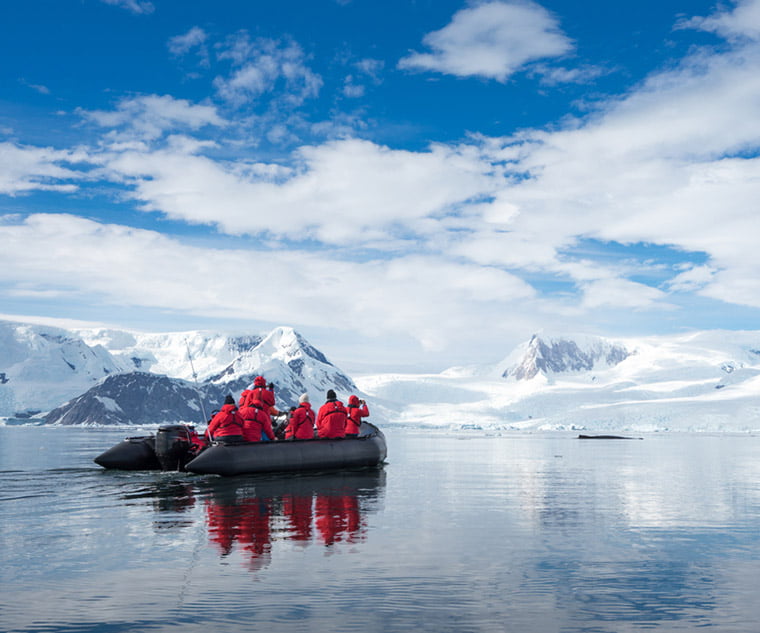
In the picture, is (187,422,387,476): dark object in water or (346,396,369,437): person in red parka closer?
(187,422,387,476): dark object in water

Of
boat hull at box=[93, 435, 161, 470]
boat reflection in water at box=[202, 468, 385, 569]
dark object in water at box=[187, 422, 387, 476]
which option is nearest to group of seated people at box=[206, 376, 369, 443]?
dark object in water at box=[187, 422, 387, 476]

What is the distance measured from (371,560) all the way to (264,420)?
11619mm

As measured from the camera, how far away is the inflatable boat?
18.5 m

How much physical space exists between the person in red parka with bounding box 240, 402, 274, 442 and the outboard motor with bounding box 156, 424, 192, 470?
2.21 m

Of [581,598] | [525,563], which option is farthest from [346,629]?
[525,563]

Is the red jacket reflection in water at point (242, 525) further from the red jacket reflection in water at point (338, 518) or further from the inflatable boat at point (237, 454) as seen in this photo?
the inflatable boat at point (237, 454)

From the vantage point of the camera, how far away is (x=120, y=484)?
1784 centimetres

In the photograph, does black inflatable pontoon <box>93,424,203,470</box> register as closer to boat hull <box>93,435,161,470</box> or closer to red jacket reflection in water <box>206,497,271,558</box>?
boat hull <box>93,435,161,470</box>

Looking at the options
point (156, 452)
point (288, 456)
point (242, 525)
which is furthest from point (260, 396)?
point (242, 525)

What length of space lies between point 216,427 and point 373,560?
451 inches

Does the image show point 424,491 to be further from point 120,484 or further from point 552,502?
point 120,484

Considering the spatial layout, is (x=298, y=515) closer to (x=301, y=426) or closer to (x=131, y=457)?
(x=301, y=426)

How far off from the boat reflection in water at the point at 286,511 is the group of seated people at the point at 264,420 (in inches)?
46.7

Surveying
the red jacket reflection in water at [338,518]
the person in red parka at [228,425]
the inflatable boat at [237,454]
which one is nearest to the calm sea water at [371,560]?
the red jacket reflection in water at [338,518]
